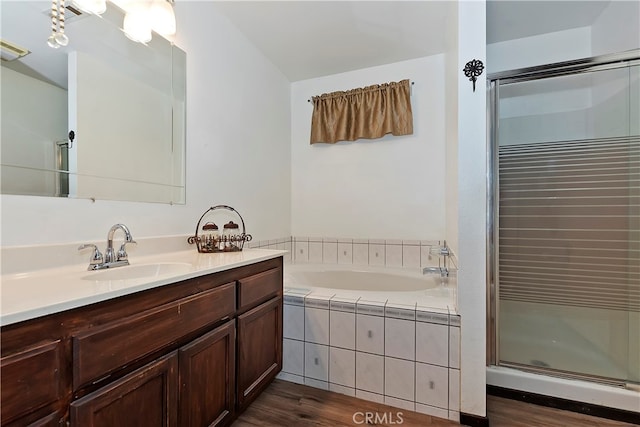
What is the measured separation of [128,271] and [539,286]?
2365mm

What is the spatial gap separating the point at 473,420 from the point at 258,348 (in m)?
1.14

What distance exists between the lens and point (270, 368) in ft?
5.02

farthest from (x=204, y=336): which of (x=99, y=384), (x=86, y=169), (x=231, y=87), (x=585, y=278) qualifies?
(x=585, y=278)

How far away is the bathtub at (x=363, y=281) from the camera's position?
1.78 metres

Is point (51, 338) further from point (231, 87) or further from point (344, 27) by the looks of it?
point (344, 27)

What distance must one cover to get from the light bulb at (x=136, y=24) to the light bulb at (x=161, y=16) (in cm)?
3

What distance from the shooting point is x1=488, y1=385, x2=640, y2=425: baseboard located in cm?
144

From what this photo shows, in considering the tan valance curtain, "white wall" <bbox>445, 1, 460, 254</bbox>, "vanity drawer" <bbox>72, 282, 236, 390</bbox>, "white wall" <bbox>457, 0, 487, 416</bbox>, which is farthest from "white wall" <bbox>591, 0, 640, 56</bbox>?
"vanity drawer" <bbox>72, 282, 236, 390</bbox>

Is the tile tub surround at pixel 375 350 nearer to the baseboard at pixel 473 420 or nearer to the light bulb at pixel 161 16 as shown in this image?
the baseboard at pixel 473 420

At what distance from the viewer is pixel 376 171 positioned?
106 inches

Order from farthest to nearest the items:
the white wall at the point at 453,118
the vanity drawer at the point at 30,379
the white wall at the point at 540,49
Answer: the white wall at the point at 540,49, the white wall at the point at 453,118, the vanity drawer at the point at 30,379

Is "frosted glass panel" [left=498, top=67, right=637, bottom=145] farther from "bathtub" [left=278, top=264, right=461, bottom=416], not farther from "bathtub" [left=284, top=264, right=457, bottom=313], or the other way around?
"bathtub" [left=278, top=264, right=461, bottom=416]

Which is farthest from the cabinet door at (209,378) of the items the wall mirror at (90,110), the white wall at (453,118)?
the white wall at (453,118)

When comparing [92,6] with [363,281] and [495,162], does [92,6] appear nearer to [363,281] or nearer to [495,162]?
[495,162]
